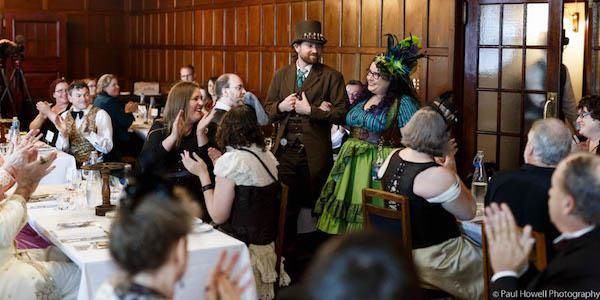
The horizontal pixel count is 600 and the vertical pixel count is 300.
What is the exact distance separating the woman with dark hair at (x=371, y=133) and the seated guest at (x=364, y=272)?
423 cm

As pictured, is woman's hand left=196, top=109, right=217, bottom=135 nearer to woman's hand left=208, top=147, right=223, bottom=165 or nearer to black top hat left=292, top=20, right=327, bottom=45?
woman's hand left=208, top=147, right=223, bottom=165

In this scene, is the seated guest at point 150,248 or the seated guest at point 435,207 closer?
the seated guest at point 150,248

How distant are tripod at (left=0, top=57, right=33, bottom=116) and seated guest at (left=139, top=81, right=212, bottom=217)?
7.18m

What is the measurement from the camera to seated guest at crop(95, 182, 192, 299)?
6.64 feet

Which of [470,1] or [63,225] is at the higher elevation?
[470,1]

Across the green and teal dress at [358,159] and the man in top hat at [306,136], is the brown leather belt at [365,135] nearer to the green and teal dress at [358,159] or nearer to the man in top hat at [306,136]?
the green and teal dress at [358,159]

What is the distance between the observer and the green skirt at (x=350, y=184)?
575cm

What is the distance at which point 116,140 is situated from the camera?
7.49 meters

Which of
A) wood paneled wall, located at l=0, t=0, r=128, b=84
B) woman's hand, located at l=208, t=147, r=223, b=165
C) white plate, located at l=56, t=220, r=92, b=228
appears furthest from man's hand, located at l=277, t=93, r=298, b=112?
wood paneled wall, located at l=0, t=0, r=128, b=84

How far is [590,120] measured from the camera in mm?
5492

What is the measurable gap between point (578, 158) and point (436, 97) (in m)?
4.92

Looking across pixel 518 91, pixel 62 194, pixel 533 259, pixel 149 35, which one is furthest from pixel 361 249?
pixel 149 35

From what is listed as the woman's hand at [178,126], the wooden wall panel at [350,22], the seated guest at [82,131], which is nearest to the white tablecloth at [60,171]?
the seated guest at [82,131]

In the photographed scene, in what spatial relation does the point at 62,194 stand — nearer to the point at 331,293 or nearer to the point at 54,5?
the point at 331,293
